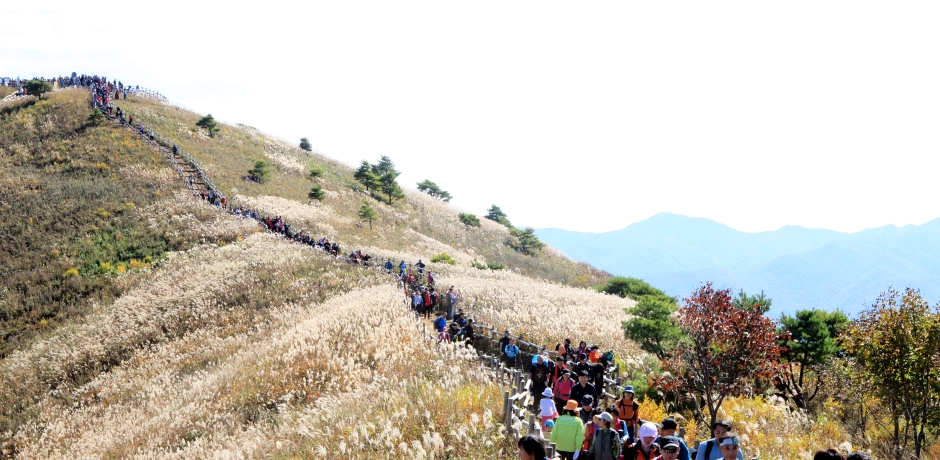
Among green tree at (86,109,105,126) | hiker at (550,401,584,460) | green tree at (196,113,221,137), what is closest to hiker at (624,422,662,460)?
hiker at (550,401,584,460)

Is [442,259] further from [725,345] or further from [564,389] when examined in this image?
[564,389]

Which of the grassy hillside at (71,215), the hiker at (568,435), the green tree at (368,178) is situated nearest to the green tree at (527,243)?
the green tree at (368,178)

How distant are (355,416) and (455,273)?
22.0 meters

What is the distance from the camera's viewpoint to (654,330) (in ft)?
55.5

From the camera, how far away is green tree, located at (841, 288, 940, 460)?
37.8 feet

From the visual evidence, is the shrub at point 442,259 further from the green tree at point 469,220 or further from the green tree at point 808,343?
the green tree at point 469,220

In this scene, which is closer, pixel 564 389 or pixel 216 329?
pixel 564 389

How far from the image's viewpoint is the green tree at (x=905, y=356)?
1152 centimetres

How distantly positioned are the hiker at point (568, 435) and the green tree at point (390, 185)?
172ft

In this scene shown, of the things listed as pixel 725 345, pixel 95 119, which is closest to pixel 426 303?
pixel 725 345

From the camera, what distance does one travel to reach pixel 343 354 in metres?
13.6

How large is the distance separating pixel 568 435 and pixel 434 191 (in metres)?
74.7

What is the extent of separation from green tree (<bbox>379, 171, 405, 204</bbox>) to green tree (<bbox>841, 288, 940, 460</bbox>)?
49829 mm

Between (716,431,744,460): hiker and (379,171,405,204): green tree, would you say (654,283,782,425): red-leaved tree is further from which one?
(379,171,405,204): green tree
